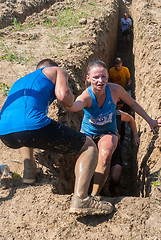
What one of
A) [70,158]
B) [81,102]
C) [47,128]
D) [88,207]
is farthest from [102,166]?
[70,158]

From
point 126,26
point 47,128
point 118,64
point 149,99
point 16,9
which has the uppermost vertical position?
point 16,9

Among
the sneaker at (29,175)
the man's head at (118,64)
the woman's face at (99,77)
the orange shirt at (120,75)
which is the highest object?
the man's head at (118,64)

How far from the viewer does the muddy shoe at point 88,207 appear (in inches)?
86.4

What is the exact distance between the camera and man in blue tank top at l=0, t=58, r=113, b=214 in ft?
7.20

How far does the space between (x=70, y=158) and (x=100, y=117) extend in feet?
4.18

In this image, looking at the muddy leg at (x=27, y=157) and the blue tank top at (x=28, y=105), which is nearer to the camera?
the blue tank top at (x=28, y=105)

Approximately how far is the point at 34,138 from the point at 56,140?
0.69 feet

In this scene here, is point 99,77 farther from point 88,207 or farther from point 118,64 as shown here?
point 118,64

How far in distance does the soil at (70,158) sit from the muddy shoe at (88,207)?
0.12m

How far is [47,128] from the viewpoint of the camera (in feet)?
7.26

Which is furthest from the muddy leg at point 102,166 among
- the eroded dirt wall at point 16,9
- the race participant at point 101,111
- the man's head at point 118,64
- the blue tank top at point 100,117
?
the eroded dirt wall at point 16,9

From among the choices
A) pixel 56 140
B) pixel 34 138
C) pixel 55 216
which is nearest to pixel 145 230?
pixel 55 216

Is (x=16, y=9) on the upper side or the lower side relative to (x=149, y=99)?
upper

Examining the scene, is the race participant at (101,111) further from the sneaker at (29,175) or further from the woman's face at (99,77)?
the sneaker at (29,175)
